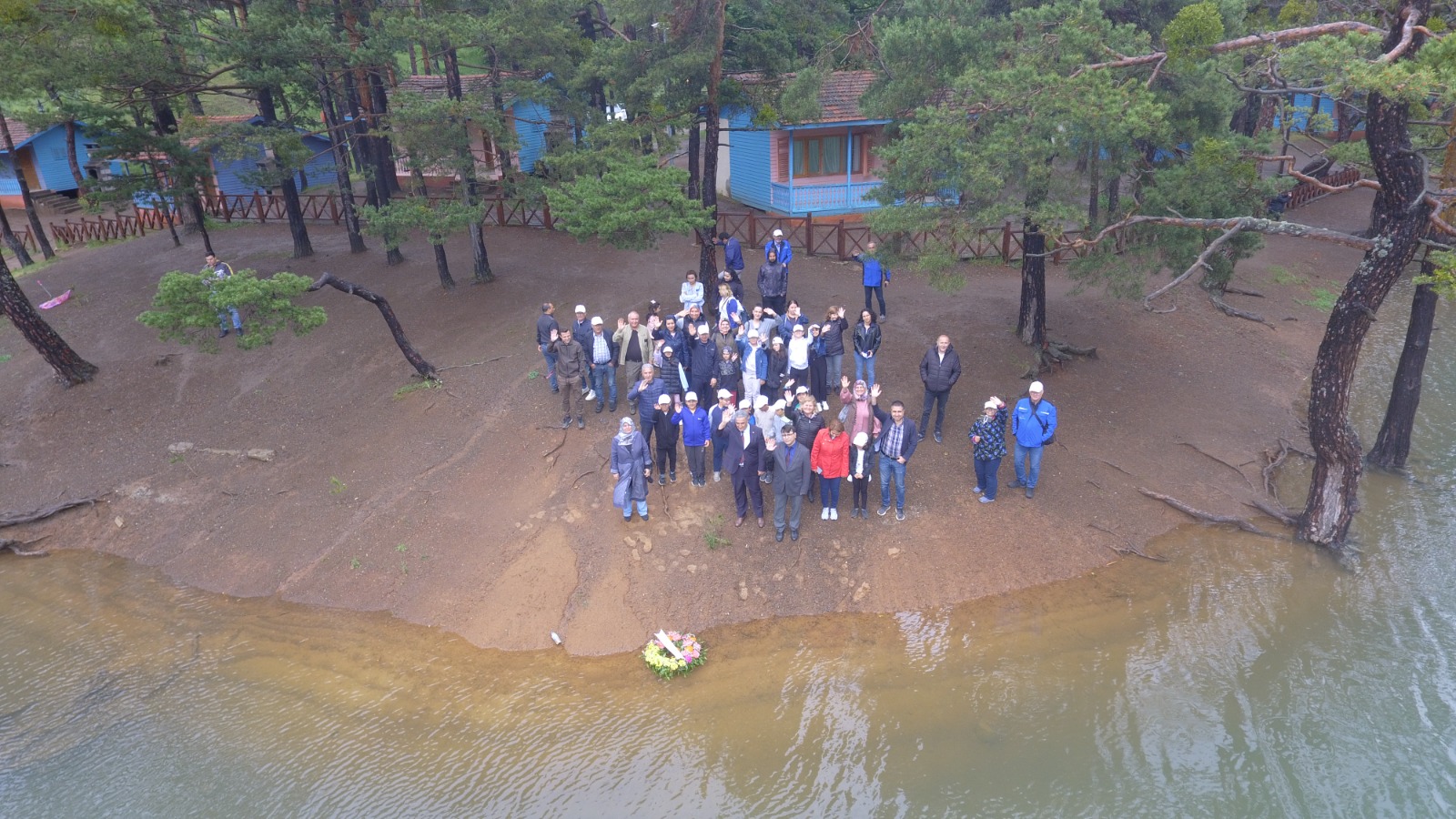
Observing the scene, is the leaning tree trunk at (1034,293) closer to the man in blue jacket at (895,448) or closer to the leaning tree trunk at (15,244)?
the man in blue jacket at (895,448)

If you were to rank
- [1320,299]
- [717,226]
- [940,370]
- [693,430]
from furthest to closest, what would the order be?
[717,226], [1320,299], [940,370], [693,430]

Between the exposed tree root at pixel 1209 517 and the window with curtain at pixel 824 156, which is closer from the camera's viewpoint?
the exposed tree root at pixel 1209 517

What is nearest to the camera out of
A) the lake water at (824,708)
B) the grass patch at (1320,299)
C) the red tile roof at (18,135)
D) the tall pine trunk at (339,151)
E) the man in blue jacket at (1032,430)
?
the lake water at (824,708)

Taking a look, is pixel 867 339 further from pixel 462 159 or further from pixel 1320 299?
pixel 1320 299

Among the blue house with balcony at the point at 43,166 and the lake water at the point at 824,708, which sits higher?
the blue house with balcony at the point at 43,166

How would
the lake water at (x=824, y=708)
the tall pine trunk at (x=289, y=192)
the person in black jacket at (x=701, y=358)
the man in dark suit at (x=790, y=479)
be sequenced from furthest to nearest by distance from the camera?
the tall pine trunk at (x=289, y=192) < the person in black jacket at (x=701, y=358) < the man in dark suit at (x=790, y=479) < the lake water at (x=824, y=708)

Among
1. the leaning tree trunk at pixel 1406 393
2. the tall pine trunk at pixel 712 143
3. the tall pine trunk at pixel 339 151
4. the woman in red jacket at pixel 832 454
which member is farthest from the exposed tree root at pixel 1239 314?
the tall pine trunk at pixel 339 151

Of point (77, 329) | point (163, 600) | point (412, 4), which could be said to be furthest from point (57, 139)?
point (163, 600)

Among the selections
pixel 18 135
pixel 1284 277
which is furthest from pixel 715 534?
pixel 18 135
